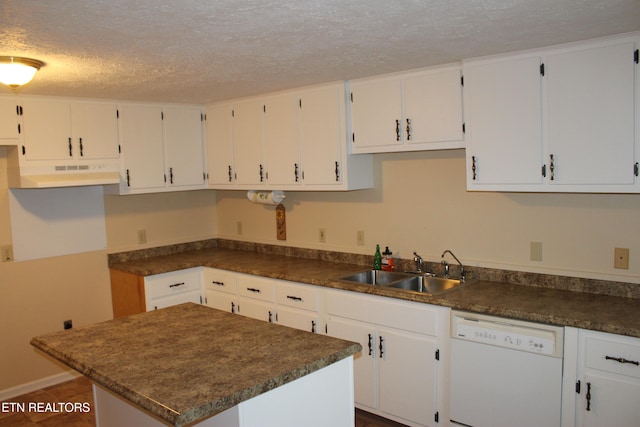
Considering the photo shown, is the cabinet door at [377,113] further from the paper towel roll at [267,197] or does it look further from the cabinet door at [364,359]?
the cabinet door at [364,359]

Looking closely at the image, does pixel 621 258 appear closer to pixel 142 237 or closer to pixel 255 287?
pixel 255 287

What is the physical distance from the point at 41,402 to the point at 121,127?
224cm

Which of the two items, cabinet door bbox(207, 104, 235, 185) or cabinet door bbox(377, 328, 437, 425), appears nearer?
cabinet door bbox(377, 328, 437, 425)

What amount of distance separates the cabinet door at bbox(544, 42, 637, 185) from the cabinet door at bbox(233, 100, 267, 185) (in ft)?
7.58

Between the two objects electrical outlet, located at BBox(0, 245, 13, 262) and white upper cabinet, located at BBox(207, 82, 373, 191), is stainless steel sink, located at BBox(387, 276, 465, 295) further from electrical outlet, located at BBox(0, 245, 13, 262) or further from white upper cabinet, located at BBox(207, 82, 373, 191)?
electrical outlet, located at BBox(0, 245, 13, 262)

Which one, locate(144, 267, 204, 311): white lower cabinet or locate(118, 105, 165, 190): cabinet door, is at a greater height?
locate(118, 105, 165, 190): cabinet door

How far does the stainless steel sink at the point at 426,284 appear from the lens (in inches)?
139

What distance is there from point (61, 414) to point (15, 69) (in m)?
2.56

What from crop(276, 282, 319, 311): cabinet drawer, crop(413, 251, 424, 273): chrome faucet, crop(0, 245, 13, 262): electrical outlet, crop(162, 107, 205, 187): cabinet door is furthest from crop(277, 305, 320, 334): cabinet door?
crop(0, 245, 13, 262): electrical outlet

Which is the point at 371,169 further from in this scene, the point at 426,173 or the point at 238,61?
the point at 238,61

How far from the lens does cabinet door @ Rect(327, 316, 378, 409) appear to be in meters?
3.40

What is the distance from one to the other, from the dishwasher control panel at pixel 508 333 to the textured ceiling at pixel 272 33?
1.44m

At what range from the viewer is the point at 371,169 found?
400 centimetres

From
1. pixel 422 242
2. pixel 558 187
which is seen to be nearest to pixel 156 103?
pixel 422 242
